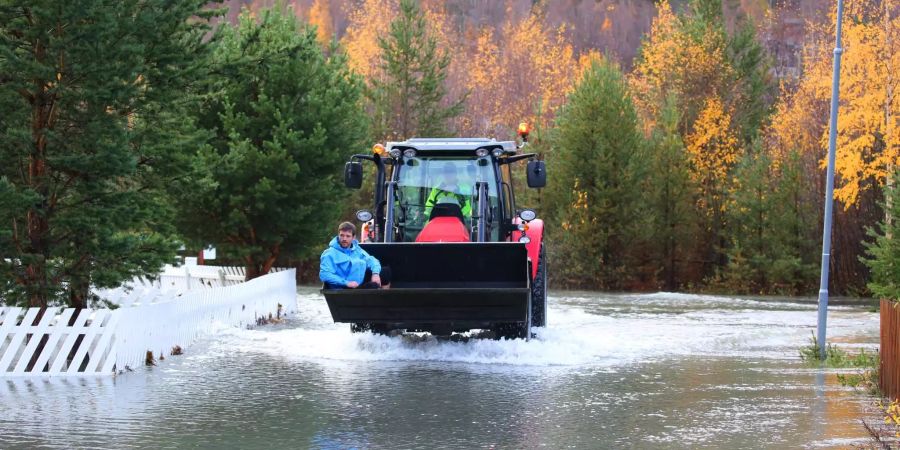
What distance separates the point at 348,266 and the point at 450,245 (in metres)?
1.42

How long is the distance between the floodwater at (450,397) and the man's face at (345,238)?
1.55 m

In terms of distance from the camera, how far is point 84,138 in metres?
15.4

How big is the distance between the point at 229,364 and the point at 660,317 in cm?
1289

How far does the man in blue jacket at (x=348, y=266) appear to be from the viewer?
1570cm

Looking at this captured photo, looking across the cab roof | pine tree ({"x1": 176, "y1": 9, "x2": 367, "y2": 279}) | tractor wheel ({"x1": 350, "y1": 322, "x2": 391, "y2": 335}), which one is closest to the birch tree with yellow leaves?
pine tree ({"x1": 176, "y1": 9, "x2": 367, "y2": 279})

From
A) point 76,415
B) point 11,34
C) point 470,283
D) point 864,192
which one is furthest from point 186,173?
point 864,192

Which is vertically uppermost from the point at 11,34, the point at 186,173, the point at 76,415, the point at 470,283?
the point at 11,34

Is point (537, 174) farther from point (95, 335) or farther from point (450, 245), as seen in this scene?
point (95, 335)

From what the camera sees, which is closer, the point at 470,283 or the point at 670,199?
Answer: the point at 470,283

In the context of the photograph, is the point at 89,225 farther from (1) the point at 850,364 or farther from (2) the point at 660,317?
(2) the point at 660,317

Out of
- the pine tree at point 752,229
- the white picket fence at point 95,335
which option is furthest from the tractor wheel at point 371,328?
the pine tree at point 752,229

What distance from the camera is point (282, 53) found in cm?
1862

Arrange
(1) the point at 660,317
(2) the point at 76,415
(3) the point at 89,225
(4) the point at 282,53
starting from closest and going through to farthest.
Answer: (2) the point at 76,415
(3) the point at 89,225
(4) the point at 282,53
(1) the point at 660,317

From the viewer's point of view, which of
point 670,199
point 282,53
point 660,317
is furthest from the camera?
point 670,199
